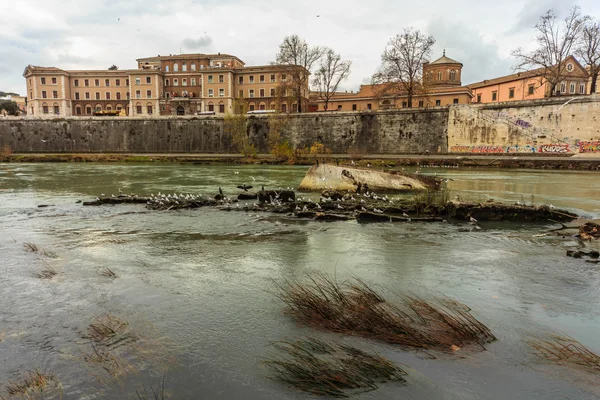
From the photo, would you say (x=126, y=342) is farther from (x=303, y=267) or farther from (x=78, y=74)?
(x=78, y=74)

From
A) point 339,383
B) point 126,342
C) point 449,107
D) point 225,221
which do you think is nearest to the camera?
point 339,383

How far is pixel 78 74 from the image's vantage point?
78562mm

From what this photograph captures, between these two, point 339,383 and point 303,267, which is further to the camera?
point 303,267

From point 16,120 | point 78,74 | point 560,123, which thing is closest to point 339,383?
point 560,123

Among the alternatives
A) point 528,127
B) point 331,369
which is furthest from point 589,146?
point 331,369

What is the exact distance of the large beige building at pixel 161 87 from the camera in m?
73.3

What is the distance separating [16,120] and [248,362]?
2447 inches

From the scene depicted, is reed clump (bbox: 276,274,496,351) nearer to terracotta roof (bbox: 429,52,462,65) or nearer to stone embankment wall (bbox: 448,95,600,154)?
stone embankment wall (bbox: 448,95,600,154)

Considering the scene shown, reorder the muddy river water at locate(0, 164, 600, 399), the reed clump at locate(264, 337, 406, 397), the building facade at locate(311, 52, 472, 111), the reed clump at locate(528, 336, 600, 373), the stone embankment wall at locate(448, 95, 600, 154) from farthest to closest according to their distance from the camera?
the building facade at locate(311, 52, 472, 111), the stone embankment wall at locate(448, 95, 600, 154), the reed clump at locate(528, 336, 600, 373), the muddy river water at locate(0, 164, 600, 399), the reed clump at locate(264, 337, 406, 397)

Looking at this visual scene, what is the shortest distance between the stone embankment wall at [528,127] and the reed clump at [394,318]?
38.2 m

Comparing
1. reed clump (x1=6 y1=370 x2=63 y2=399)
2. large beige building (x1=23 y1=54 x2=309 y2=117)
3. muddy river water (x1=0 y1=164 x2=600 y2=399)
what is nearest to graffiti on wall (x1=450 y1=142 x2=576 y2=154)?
muddy river water (x1=0 y1=164 x2=600 y2=399)

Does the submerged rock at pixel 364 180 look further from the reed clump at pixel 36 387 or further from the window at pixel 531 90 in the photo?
the window at pixel 531 90

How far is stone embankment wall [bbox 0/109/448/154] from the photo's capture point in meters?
44.2

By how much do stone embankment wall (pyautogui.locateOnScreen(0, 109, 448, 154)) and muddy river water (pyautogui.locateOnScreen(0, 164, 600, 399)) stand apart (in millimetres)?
33873
